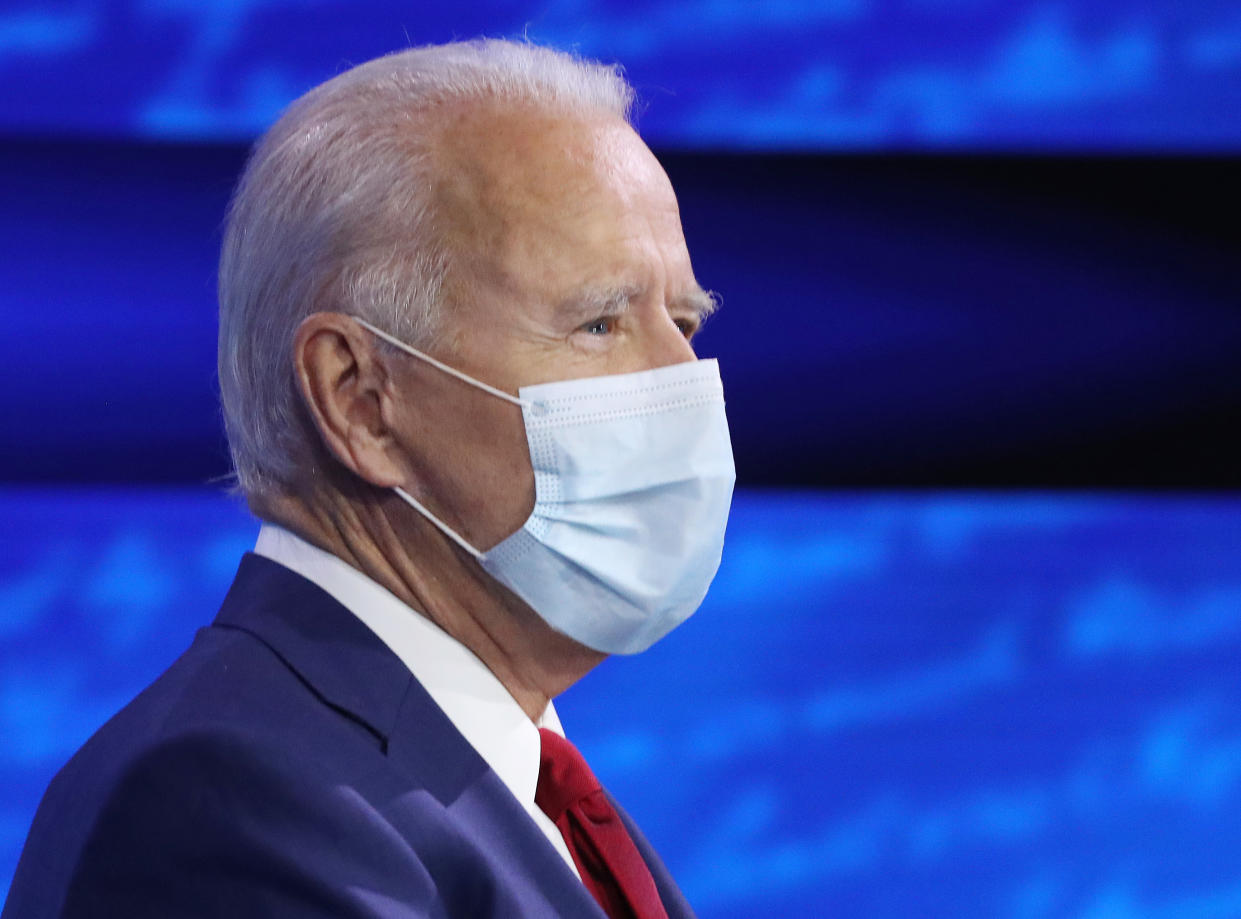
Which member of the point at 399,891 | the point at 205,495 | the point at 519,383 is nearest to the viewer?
the point at 399,891

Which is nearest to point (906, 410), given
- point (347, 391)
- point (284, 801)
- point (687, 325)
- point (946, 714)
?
point (946, 714)

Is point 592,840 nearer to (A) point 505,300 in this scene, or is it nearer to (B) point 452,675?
(B) point 452,675

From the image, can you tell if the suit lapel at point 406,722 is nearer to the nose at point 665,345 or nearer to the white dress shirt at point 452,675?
the white dress shirt at point 452,675

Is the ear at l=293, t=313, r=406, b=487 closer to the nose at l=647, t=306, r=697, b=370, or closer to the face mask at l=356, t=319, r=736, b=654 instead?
the face mask at l=356, t=319, r=736, b=654

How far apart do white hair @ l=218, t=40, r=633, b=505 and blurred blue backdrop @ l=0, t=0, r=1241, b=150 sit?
707mm

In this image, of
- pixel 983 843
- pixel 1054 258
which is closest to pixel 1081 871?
pixel 983 843

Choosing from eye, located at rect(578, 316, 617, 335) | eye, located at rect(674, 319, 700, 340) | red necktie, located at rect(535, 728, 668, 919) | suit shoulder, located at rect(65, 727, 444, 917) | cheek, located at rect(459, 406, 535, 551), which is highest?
eye, located at rect(674, 319, 700, 340)

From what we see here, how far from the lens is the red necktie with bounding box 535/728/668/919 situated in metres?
1.21

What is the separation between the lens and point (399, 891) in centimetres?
97

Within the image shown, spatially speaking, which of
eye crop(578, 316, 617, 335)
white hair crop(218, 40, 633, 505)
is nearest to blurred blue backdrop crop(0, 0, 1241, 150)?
white hair crop(218, 40, 633, 505)

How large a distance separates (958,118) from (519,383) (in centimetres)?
125

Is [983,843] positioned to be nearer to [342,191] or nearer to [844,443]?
[844,443]

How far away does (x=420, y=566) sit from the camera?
1.22 meters

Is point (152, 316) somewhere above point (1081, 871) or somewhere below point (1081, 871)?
above
